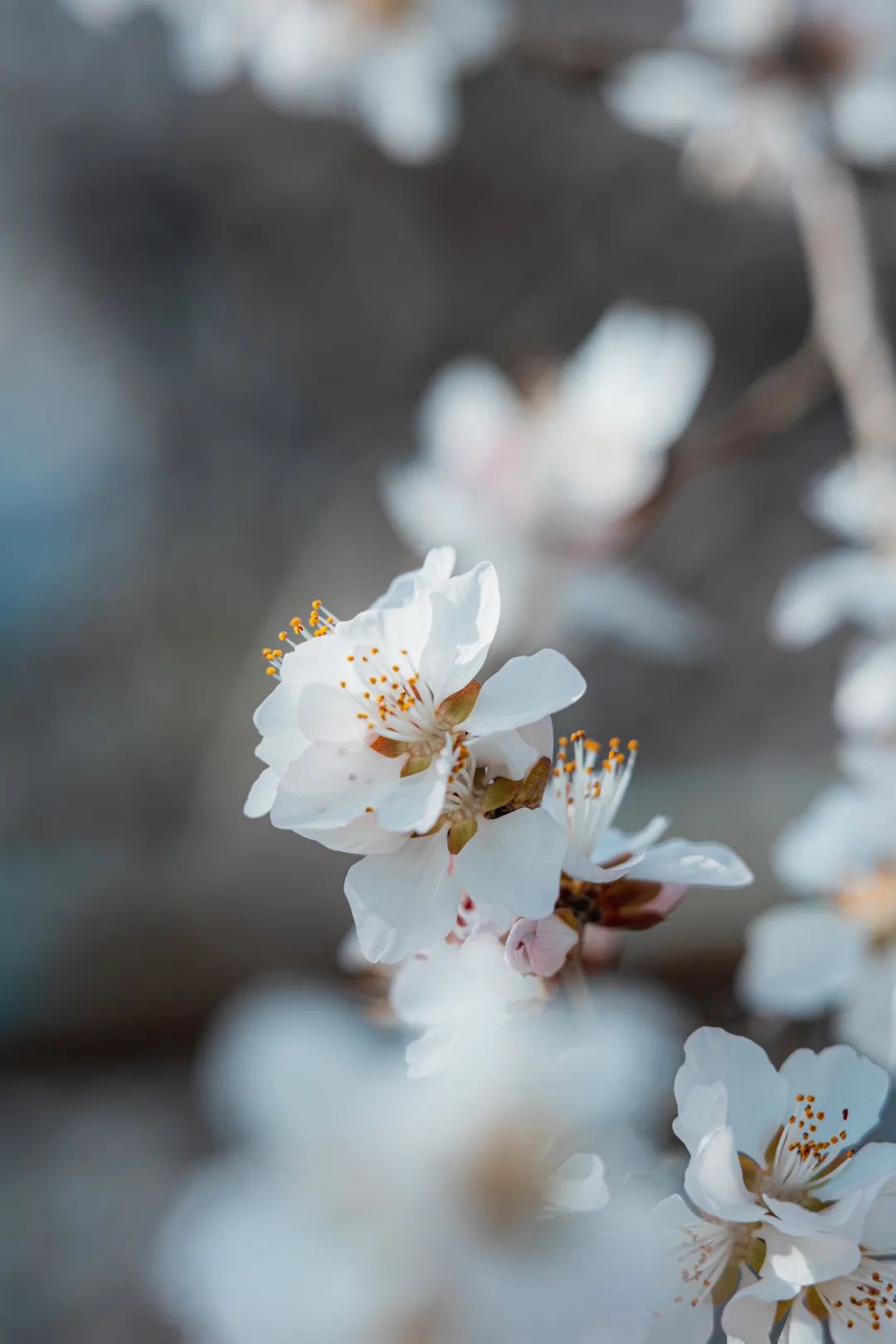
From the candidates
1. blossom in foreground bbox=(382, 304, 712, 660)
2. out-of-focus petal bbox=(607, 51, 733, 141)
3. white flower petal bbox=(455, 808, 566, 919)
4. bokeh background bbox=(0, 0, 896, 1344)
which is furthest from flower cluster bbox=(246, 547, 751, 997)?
bokeh background bbox=(0, 0, 896, 1344)

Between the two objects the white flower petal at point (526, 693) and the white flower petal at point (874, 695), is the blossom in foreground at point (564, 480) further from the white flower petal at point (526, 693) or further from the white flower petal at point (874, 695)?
the white flower petal at point (526, 693)

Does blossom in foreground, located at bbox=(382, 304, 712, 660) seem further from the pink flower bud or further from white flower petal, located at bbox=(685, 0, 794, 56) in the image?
the pink flower bud

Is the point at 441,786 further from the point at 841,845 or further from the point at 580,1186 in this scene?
the point at 841,845

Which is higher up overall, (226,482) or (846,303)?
(846,303)

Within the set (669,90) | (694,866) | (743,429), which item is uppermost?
(669,90)

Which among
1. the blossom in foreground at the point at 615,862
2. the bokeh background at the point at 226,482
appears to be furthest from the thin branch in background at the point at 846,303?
the bokeh background at the point at 226,482

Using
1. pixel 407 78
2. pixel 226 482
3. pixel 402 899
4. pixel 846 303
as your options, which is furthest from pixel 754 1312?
pixel 226 482
